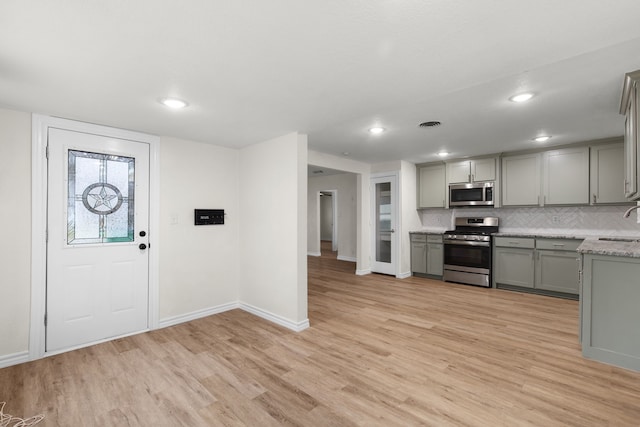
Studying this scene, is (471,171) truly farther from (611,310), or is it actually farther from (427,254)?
(611,310)

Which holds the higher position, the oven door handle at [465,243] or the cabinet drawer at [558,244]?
the cabinet drawer at [558,244]

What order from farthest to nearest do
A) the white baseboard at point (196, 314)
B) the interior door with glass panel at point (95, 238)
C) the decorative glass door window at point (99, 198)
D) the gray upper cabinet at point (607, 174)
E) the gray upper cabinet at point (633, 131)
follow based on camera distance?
the gray upper cabinet at point (607, 174) < the white baseboard at point (196, 314) < the decorative glass door window at point (99, 198) < the interior door with glass panel at point (95, 238) < the gray upper cabinet at point (633, 131)

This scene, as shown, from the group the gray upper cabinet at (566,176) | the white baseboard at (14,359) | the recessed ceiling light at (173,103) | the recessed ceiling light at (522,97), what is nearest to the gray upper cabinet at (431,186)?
the gray upper cabinet at (566,176)

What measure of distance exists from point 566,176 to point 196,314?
18.7 feet

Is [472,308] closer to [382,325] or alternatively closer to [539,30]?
[382,325]

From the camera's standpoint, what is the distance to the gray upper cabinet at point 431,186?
230 inches

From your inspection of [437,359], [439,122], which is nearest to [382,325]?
[437,359]

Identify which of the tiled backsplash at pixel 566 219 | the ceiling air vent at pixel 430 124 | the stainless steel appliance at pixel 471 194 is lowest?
the tiled backsplash at pixel 566 219

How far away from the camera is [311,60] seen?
185cm

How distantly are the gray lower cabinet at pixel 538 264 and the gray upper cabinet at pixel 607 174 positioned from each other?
0.75 m

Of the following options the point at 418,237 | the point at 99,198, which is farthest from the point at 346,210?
the point at 99,198

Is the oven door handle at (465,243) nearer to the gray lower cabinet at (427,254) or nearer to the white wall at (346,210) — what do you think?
the gray lower cabinet at (427,254)

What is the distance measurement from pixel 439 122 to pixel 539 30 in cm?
178

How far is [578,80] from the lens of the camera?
228 centimetres
